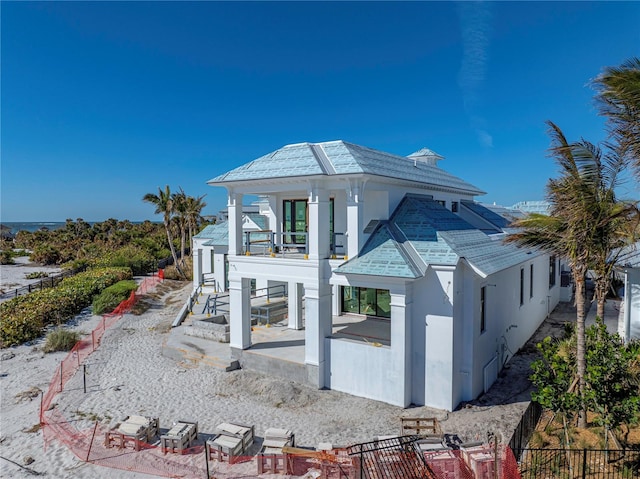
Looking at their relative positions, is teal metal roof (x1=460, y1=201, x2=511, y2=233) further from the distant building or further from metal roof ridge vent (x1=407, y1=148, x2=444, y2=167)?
the distant building

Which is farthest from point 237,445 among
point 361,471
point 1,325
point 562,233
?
point 1,325

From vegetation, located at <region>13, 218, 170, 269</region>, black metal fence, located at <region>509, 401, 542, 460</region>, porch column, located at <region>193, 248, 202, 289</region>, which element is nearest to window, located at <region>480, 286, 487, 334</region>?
black metal fence, located at <region>509, 401, 542, 460</region>

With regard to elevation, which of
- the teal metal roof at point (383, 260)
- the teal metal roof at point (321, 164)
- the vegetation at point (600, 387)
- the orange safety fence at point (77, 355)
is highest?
the teal metal roof at point (321, 164)

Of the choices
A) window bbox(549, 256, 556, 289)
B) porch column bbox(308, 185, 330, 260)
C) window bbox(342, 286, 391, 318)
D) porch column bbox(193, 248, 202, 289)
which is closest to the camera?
porch column bbox(308, 185, 330, 260)

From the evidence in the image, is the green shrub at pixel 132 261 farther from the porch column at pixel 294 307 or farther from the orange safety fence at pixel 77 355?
the porch column at pixel 294 307

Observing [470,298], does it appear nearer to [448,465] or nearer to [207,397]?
[448,465]

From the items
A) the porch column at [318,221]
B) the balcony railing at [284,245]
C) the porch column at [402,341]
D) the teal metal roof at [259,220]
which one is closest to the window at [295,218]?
the balcony railing at [284,245]
